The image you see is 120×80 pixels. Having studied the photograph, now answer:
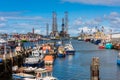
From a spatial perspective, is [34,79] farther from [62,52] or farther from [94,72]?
[62,52]

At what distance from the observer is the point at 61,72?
7325 cm

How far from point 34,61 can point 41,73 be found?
857 inches

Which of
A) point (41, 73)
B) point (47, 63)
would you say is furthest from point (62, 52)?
point (41, 73)

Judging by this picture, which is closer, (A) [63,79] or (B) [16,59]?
(A) [63,79]

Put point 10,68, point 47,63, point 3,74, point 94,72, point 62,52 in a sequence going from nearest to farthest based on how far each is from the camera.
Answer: point 94,72 → point 3,74 → point 10,68 → point 47,63 → point 62,52

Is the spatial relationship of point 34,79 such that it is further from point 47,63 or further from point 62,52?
point 62,52

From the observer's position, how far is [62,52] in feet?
367

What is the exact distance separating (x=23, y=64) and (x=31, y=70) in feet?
53.7

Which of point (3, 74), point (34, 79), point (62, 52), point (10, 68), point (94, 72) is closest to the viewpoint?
point (94, 72)

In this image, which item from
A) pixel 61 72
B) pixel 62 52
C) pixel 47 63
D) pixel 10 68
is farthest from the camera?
pixel 62 52

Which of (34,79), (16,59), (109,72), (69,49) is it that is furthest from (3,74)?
(69,49)

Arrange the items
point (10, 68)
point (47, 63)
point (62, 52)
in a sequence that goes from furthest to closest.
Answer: point (62, 52) → point (47, 63) → point (10, 68)

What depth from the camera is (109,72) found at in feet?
244

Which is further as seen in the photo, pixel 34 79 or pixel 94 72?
pixel 34 79
